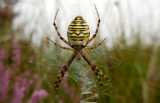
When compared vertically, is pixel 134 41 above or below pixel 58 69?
above

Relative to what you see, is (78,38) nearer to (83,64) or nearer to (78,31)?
(78,31)

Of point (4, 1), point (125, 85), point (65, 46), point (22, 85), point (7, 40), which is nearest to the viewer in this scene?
point (65, 46)

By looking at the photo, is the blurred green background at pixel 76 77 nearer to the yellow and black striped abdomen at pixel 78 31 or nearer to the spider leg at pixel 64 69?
the spider leg at pixel 64 69

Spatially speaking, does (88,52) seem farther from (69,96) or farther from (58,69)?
(69,96)

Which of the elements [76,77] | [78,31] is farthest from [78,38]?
[76,77]

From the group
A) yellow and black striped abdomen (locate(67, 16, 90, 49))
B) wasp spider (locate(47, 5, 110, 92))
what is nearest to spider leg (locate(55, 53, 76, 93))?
Answer: wasp spider (locate(47, 5, 110, 92))

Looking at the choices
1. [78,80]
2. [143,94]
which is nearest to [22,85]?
[78,80]

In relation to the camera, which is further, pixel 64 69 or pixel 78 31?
pixel 64 69

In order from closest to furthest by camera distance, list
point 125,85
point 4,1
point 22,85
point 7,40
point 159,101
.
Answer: point 22,85 < point 125,85 < point 159,101 < point 7,40 < point 4,1
